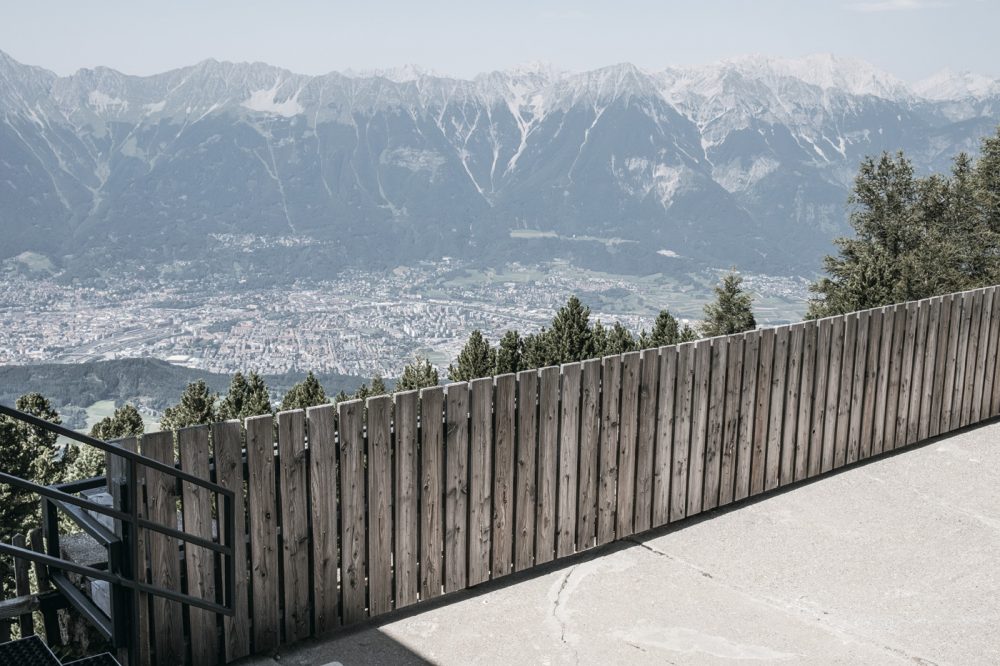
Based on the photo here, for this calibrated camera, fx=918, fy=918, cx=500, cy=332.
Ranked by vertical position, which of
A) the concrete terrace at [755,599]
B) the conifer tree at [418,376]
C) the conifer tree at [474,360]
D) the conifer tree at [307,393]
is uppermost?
the concrete terrace at [755,599]

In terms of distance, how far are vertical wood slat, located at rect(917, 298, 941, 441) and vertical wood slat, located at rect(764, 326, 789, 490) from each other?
180 cm

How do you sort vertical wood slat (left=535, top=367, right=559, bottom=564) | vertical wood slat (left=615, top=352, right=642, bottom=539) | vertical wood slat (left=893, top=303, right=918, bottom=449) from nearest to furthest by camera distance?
vertical wood slat (left=535, top=367, right=559, bottom=564) < vertical wood slat (left=615, top=352, right=642, bottom=539) < vertical wood slat (left=893, top=303, right=918, bottom=449)

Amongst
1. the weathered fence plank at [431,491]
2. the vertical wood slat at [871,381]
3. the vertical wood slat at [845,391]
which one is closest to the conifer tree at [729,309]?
the vertical wood slat at [871,381]

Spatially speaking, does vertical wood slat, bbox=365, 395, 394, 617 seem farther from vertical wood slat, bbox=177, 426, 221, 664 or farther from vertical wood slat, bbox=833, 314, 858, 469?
vertical wood slat, bbox=833, 314, 858, 469

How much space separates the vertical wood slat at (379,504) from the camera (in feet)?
15.2

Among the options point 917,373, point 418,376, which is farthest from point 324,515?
point 418,376

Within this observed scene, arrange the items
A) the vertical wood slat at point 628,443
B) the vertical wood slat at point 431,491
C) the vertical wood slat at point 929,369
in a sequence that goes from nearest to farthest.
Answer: the vertical wood slat at point 431,491, the vertical wood slat at point 628,443, the vertical wood slat at point 929,369

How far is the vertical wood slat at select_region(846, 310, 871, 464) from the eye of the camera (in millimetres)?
7012

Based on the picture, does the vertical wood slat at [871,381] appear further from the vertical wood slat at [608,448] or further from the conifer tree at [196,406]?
the conifer tree at [196,406]

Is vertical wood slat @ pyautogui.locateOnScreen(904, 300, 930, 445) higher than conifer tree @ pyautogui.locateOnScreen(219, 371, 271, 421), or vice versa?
vertical wood slat @ pyautogui.locateOnScreen(904, 300, 930, 445)

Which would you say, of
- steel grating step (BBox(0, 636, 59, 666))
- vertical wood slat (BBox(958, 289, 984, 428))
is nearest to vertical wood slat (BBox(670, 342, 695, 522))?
vertical wood slat (BBox(958, 289, 984, 428))

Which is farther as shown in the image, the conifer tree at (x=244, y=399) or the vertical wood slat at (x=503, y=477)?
the conifer tree at (x=244, y=399)

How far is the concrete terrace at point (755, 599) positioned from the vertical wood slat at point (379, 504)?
0.18 meters

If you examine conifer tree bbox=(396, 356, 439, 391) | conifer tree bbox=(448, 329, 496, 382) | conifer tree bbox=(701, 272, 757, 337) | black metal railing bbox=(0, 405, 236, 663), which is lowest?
conifer tree bbox=(701, 272, 757, 337)
